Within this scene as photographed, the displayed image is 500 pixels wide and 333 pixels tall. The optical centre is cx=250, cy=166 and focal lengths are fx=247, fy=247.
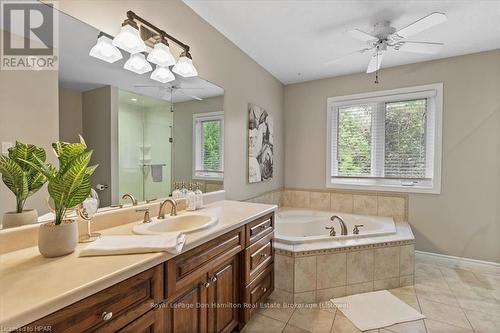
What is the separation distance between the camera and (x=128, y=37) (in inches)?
56.6

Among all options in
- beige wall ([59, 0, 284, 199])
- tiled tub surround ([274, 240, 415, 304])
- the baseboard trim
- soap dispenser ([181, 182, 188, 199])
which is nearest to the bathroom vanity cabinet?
tiled tub surround ([274, 240, 415, 304])

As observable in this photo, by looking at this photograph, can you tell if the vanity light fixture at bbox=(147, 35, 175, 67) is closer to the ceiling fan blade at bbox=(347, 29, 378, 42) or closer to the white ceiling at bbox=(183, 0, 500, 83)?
the white ceiling at bbox=(183, 0, 500, 83)

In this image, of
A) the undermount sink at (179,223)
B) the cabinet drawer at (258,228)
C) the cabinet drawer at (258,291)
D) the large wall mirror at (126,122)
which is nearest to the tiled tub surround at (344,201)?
the cabinet drawer at (258,228)

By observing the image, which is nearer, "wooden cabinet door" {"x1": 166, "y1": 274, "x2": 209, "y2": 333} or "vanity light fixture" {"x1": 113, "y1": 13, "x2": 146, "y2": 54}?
"wooden cabinet door" {"x1": 166, "y1": 274, "x2": 209, "y2": 333}

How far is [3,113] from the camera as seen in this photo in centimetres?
101

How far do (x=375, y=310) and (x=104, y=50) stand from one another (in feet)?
8.95

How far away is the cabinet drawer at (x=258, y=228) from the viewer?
5.69 ft

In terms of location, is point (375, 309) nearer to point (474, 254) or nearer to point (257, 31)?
point (474, 254)

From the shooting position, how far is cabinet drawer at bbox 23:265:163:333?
2.36ft

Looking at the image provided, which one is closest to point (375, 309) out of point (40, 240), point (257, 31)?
point (40, 240)

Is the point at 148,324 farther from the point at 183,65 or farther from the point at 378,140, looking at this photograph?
the point at 378,140

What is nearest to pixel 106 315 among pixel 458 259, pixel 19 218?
pixel 19 218

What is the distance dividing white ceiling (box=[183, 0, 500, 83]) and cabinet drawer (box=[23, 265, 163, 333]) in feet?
6.63

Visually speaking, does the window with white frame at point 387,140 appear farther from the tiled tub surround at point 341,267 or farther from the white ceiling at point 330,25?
the tiled tub surround at point 341,267
